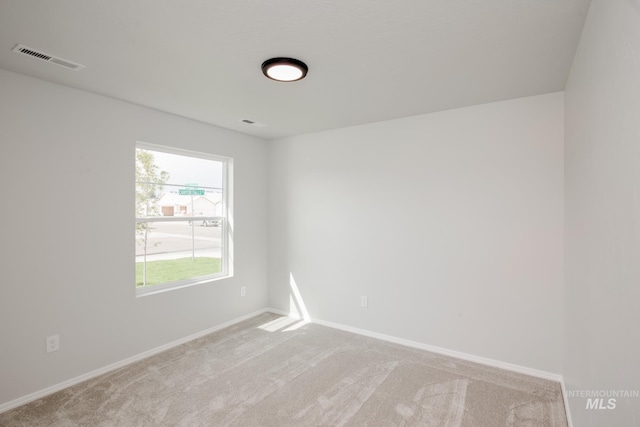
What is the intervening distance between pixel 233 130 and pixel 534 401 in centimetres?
406

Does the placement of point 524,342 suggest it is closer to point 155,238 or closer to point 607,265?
point 607,265

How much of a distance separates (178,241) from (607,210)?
373cm

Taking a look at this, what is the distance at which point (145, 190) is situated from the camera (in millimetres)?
3422

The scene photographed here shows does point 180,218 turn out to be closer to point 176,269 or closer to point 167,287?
point 176,269

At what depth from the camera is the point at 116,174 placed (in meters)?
3.04

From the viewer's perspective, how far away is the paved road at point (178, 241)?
3.47 meters

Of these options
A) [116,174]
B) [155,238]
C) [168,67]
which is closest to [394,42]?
[168,67]

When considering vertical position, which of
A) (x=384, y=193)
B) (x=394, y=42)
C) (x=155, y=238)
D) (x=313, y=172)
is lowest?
(x=155, y=238)

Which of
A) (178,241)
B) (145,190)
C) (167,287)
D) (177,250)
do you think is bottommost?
(167,287)

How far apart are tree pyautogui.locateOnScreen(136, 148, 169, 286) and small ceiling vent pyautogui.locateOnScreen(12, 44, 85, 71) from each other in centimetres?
111

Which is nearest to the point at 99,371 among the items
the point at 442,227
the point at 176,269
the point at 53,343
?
the point at 53,343

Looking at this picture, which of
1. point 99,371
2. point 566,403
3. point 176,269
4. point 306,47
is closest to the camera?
point 306,47

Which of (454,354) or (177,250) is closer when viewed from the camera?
(454,354)

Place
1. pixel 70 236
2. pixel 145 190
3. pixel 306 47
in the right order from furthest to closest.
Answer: pixel 145 190 < pixel 70 236 < pixel 306 47
